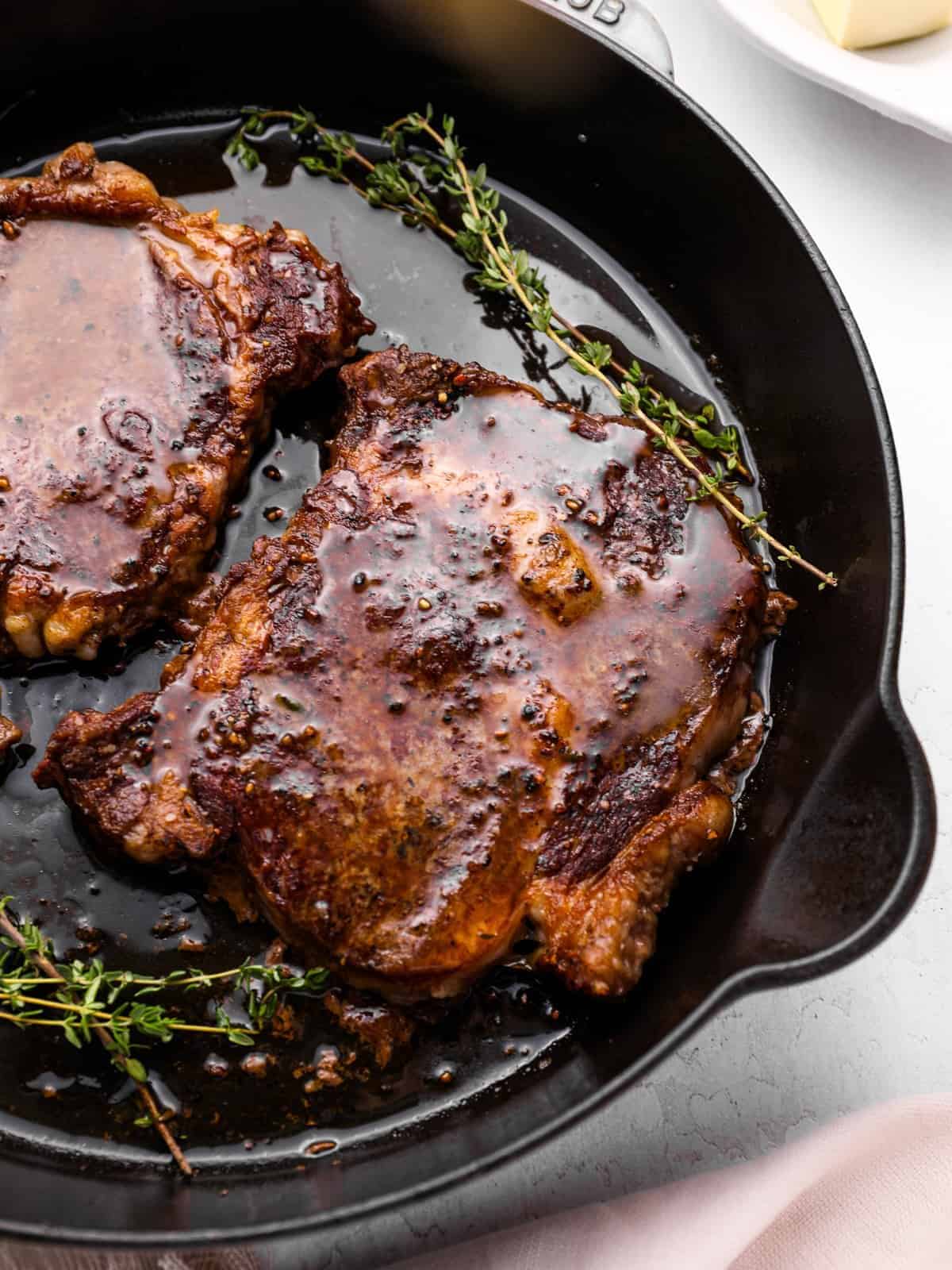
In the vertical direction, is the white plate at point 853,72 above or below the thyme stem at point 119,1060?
above

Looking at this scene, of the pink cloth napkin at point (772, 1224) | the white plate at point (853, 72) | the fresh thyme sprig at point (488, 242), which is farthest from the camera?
the white plate at point (853, 72)

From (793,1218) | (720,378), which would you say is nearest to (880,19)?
(720,378)

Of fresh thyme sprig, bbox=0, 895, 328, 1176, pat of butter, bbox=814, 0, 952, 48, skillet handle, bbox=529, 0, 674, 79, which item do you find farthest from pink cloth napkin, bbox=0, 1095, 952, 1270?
pat of butter, bbox=814, 0, 952, 48

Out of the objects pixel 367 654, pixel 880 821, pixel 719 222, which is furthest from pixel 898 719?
pixel 719 222

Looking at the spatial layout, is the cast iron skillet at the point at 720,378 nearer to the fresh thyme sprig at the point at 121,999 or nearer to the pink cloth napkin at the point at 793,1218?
the fresh thyme sprig at the point at 121,999

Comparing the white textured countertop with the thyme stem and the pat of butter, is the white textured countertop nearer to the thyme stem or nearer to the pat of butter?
the pat of butter

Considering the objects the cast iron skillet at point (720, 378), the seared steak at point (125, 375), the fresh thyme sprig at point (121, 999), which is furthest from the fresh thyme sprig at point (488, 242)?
the fresh thyme sprig at point (121, 999)

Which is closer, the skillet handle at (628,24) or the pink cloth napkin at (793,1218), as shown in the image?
the pink cloth napkin at (793,1218)
